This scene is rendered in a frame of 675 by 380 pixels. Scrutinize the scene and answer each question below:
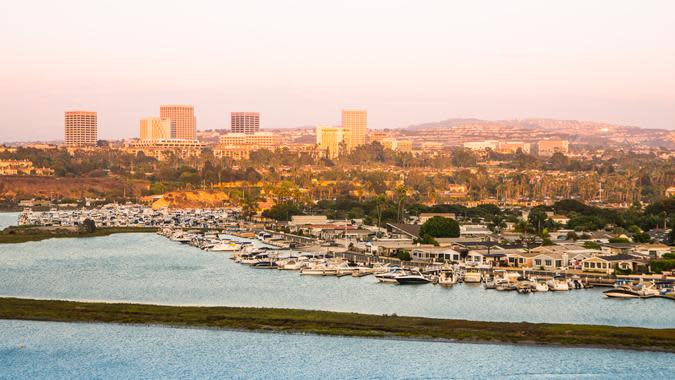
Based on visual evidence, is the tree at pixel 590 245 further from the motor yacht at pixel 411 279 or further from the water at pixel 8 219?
the water at pixel 8 219

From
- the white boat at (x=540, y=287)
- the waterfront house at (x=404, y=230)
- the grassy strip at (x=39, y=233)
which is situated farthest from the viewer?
the grassy strip at (x=39, y=233)

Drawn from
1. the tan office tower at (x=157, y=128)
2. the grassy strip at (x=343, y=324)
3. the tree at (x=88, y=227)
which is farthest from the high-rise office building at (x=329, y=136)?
the grassy strip at (x=343, y=324)

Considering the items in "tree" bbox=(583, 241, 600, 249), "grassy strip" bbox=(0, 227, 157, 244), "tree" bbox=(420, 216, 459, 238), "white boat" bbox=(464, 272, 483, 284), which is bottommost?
"grassy strip" bbox=(0, 227, 157, 244)

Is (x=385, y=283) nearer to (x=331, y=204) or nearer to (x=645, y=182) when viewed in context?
(x=331, y=204)

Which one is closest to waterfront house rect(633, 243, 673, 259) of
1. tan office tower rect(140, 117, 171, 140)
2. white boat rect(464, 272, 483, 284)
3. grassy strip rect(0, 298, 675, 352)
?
white boat rect(464, 272, 483, 284)

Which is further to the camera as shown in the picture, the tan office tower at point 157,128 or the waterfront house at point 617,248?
the tan office tower at point 157,128

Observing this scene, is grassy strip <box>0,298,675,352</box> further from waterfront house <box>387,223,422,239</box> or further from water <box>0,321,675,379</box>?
waterfront house <box>387,223,422,239</box>
